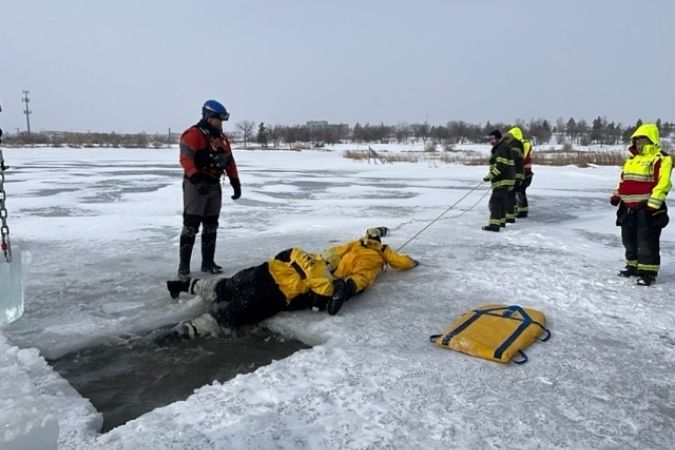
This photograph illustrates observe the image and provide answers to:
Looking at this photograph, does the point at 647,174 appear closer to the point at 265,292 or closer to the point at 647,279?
the point at 647,279

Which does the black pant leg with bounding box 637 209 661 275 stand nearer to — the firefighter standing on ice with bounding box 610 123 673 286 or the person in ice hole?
the firefighter standing on ice with bounding box 610 123 673 286

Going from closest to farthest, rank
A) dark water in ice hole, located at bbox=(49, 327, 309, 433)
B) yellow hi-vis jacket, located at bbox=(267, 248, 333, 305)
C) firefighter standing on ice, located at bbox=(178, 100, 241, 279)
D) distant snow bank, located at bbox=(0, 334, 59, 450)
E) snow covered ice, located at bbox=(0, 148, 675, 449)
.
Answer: distant snow bank, located at bbox=(0, 334, 59, 450)
snow covered ice, located at bbox=(0, 148, 675, 449)
dark water in ice hole, located at bbox=(49, 327, 309, 433)
yellow hi-vis jacket, located at bbox=(267, 248, 333, 305)
firefighter standing on ice, located at bbox=(178, 100, 241, 279)

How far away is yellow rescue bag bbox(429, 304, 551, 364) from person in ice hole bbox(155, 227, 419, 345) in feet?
3.05

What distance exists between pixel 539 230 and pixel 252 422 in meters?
6.42

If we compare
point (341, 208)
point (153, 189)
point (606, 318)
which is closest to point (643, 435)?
point (606, 318)

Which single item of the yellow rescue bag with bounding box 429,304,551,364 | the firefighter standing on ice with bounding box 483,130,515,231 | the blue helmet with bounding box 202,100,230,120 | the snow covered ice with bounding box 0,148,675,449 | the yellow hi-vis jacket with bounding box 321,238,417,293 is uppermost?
the blue helmet with bounding box 202,100,230,120

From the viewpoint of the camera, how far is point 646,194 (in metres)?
4.83

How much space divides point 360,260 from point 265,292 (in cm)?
112

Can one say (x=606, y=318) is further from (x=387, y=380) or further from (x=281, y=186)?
(x=281, y=186)

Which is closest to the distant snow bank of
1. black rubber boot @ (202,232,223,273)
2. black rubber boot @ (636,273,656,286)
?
black rubber boot @ (202,232,223,273)

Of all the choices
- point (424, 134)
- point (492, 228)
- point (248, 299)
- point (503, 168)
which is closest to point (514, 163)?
point (503, 168)

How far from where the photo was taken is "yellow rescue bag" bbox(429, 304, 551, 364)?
3.25 metres

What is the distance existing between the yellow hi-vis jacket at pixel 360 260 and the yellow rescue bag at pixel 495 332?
1016 mm

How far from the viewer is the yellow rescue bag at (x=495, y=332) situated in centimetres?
325
